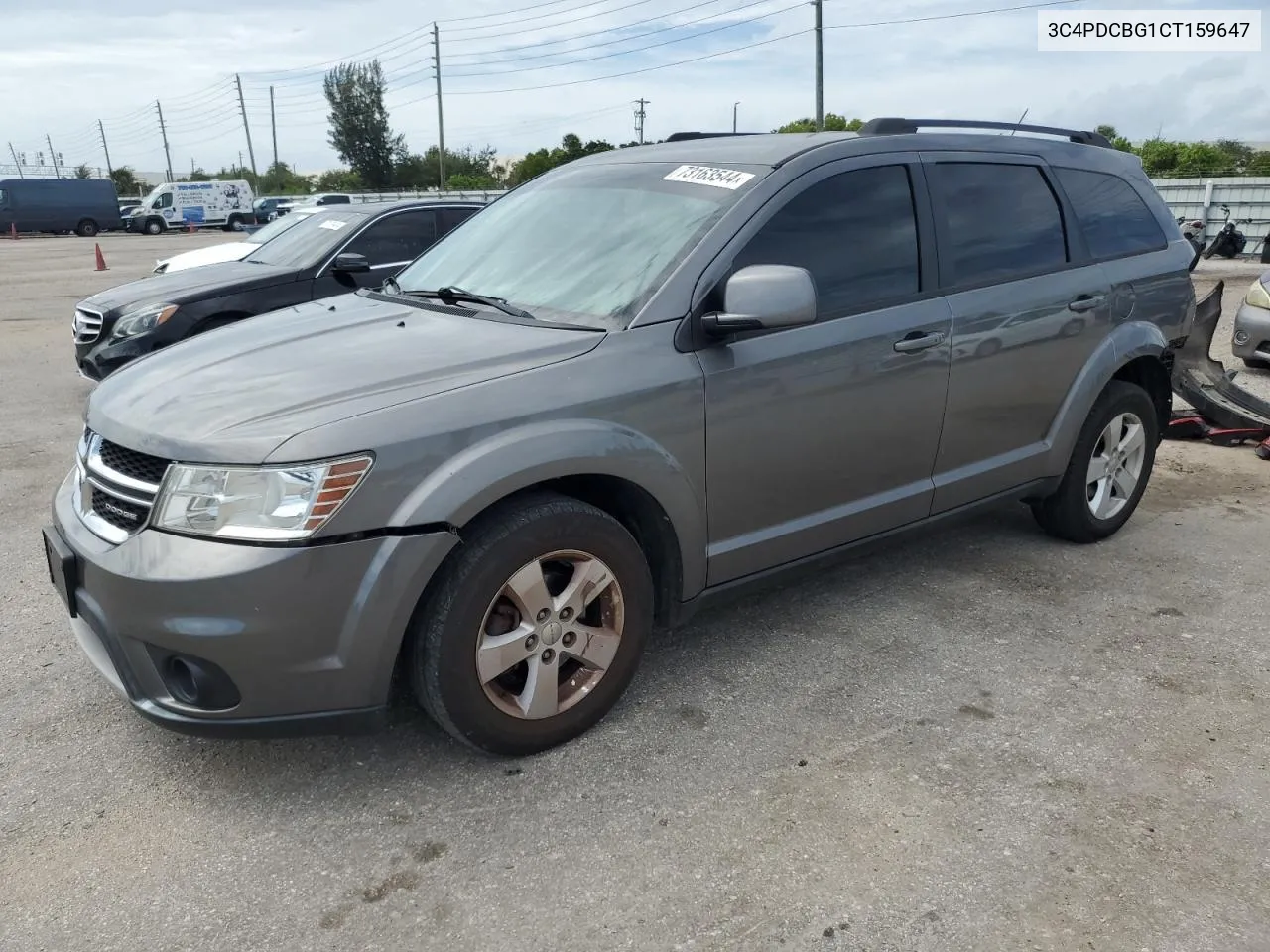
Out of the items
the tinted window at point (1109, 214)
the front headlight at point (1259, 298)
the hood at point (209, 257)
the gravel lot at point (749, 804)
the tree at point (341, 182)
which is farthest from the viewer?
the tree at point (341, 182)

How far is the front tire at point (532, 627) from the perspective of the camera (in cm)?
265

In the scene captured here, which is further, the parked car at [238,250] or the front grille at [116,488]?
the parked car at [238,250]

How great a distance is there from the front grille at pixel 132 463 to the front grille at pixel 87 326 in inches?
207

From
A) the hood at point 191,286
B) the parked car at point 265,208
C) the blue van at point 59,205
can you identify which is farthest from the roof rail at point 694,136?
the parked car at point 265,208

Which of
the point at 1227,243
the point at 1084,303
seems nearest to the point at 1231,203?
the point at 1227,243

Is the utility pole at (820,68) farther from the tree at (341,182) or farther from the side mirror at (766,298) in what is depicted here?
the tree at (341,182)

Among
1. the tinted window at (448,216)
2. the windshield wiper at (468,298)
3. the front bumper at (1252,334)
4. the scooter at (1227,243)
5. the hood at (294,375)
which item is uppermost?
the tinted window at (448,216)

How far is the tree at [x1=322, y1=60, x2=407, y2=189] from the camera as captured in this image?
80.8 metres

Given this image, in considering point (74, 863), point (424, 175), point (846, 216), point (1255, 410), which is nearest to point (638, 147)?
point (846, 216)

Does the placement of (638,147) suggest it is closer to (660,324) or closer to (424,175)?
(660,324)

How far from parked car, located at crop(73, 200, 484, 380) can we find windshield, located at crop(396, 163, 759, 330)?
298cm

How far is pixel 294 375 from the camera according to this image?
111 inches

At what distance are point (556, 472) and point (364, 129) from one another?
282 feet

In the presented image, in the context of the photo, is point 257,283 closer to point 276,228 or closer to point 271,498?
point 276,228
